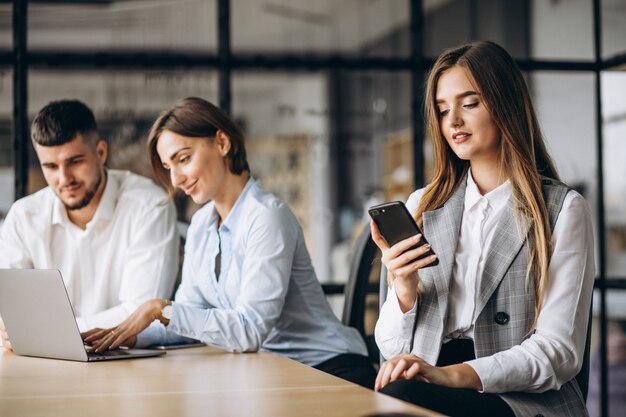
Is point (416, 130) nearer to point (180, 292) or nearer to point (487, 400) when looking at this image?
point (180, 292)

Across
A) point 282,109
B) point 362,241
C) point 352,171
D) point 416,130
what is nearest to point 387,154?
point 352,171

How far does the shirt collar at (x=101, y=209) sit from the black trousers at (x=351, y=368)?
3.12 feet

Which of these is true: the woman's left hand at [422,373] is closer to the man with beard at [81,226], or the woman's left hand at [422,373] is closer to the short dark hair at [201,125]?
the short dark hair at [201,125]


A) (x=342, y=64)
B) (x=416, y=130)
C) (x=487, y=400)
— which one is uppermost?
(x=342, y=64)

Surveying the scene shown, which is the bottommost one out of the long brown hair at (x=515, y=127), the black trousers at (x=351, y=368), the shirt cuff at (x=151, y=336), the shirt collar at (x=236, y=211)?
the black trousers at (x=351, y=368)

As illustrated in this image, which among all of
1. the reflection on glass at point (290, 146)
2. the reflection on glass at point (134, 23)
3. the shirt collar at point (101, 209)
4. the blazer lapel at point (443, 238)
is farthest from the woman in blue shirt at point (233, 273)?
the reflection on glass at point (290, 146)

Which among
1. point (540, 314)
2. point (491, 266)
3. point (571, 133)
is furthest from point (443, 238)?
point (571, 133)

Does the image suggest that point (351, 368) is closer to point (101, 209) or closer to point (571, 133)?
point (101, 209)

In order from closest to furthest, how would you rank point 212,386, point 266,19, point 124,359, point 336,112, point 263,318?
1. point 212,386
2. point 124,359
3. point 263,318
4. point 266,19
5. point 336,112

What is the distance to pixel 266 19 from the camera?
7156mm

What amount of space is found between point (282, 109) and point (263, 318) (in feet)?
22.5

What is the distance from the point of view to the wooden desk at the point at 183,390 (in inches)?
56.0

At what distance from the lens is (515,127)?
2109mm

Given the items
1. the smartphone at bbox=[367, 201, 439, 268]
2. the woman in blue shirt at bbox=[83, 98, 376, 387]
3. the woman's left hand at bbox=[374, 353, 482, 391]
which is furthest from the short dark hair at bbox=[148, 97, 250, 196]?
the woman's left hand at bbox=[374, 353, 482, 391]
